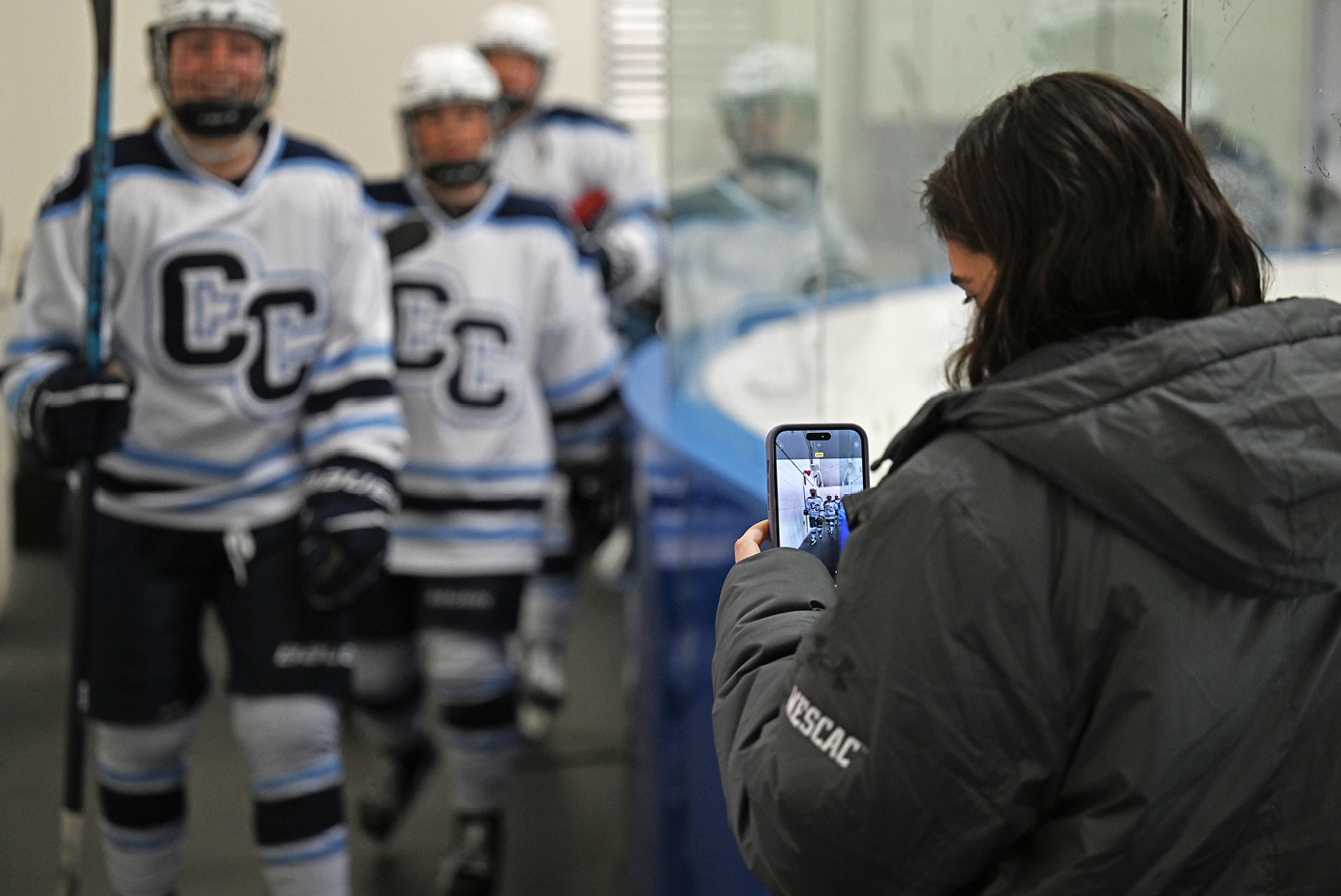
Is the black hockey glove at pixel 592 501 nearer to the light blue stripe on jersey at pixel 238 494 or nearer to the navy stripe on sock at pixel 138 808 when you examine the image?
the light blue stripe on jersey at pixel 238 494

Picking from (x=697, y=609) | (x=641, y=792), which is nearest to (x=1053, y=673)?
(x=697, y=609)

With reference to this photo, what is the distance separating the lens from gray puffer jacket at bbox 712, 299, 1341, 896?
799mm

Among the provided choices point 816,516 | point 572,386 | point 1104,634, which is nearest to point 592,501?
point 572,386

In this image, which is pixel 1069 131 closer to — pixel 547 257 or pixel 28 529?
pixel 547 257

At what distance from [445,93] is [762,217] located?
91 centimetres

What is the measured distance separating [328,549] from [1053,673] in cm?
178

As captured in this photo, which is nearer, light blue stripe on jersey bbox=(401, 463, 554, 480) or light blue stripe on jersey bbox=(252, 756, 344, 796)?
light blue stripe on jersey bbox=(252, 756, 344, 796)

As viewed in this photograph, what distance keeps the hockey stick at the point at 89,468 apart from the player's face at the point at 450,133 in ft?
3.44

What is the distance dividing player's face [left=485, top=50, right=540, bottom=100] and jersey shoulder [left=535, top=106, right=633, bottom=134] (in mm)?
312

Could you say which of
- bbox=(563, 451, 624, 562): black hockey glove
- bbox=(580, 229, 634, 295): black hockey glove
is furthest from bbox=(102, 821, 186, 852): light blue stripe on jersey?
bbox=(580, 229, 634, 295): black hockey glove

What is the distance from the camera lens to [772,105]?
268 centimetres

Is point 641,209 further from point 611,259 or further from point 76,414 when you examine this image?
point 76,414

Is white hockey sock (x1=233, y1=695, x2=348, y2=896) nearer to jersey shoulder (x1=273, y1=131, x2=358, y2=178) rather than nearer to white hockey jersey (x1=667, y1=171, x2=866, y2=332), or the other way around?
jersey shoulder (x1=273, y1=131, x2=358, y2=178)

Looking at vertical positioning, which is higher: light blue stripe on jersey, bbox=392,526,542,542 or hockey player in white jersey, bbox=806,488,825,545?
hockey player in white jersey, bbox=806,488,825,545
